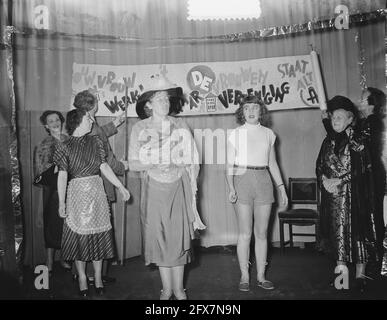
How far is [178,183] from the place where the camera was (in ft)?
7.48

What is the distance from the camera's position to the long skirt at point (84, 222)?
7.74ft

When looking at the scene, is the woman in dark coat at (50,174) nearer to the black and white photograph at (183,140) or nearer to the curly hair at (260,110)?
the black and white photograph at (183,140)

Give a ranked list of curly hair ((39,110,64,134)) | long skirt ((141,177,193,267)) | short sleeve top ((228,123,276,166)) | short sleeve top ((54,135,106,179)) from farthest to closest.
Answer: curly hair ((39,110,64,134)), short sleeve top ((228,123,276,166)), short sleeve top ((54,135,106,179)), long skirt ((141,177,193,267))

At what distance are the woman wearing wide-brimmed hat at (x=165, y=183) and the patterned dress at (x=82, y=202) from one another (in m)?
0.26

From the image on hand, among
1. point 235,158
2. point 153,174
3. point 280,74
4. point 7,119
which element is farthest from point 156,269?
point 280,74

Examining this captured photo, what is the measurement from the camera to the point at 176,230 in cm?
222

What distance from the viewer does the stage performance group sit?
7.45ft

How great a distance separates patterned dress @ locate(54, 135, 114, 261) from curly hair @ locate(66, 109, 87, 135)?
11 cm

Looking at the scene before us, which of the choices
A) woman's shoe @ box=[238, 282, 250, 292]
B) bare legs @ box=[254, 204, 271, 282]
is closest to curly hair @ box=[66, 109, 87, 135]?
bare legs @ box=[254, 204, 271, 282]

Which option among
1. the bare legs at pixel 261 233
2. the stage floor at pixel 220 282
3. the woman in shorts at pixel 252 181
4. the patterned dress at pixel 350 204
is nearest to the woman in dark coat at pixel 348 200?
the patterned dress at pixel 350 204

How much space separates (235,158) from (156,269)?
3.11 feet

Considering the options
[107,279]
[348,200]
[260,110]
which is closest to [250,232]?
[348,200]

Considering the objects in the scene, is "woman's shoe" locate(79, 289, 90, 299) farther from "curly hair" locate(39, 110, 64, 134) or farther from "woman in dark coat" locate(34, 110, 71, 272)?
"curly hair" locate(39, 110, 64, 134)
